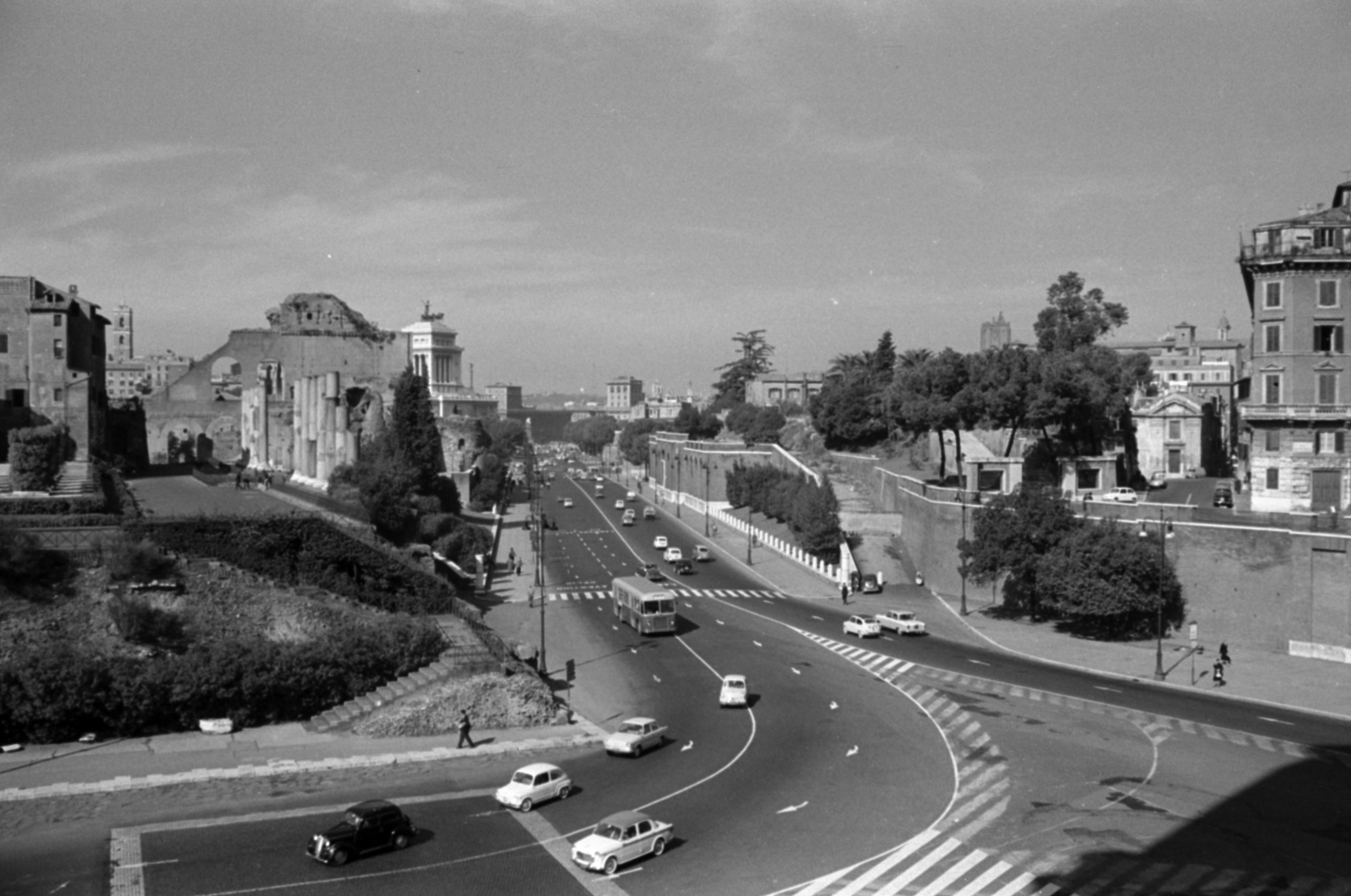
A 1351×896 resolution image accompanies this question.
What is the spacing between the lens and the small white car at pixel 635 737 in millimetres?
34594

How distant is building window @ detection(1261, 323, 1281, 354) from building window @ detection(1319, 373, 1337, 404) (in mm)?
2433

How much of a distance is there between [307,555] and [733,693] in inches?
613

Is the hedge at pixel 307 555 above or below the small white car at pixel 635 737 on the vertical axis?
above

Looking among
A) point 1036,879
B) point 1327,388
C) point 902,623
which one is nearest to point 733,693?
point 1036,879

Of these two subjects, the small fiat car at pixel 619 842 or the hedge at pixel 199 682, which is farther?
the hedge at pixel 199 682

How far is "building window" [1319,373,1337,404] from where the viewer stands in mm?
59000

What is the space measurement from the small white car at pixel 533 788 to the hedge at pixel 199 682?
31.6 feet

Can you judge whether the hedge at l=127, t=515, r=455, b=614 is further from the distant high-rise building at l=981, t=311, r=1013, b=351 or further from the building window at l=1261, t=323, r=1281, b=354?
the distant high-rise building at l=981, t=311, r=1013, b=351

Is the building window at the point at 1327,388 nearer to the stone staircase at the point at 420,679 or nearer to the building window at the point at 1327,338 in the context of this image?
the building window at the point at 1327,338

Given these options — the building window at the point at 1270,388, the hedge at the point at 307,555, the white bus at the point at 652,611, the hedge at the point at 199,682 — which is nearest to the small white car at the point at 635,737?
the hedge at the point at 199,682

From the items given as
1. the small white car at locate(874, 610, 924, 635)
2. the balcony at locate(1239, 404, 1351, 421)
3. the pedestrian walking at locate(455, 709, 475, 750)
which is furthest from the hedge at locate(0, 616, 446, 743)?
the balcony at locate(1239, 404, 1351, 421)

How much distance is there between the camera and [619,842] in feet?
84.7

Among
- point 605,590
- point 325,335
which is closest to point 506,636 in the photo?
point 605,590

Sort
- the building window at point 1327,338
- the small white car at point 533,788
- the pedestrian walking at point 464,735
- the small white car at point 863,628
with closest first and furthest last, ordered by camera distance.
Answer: the small white car at point 533,788
the pedestrian walking at point 464,735
the small white car at point 863,628
the building window at point 1327,338
